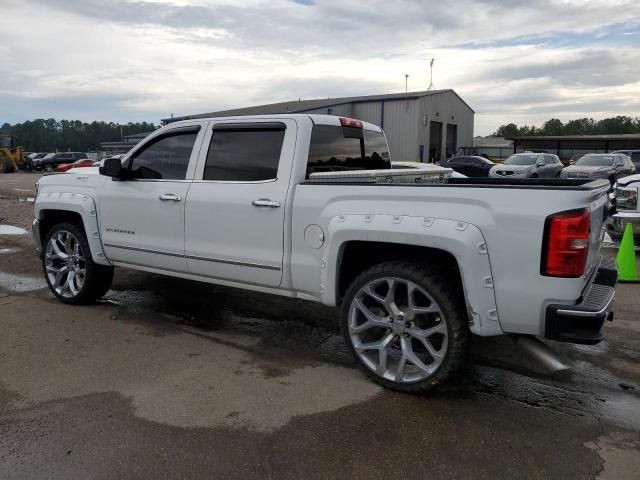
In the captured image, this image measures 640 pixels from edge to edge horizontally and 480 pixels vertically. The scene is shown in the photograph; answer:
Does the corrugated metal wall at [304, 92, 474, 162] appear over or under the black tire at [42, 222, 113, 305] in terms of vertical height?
over

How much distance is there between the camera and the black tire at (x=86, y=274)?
212 inches

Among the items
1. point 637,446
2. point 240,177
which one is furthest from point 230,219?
point 637,446

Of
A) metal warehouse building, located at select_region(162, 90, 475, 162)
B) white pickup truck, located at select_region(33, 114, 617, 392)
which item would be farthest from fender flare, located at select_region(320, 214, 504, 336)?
metal warehouse building, located at select_region(162, 90, 475, 162)

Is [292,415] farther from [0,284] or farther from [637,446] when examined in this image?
[0,284]

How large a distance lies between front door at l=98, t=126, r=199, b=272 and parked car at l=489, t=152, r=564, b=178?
22514mm

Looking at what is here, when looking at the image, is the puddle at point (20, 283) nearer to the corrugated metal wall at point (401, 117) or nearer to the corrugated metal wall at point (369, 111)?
the corrugated metal wall at point (401, 117)

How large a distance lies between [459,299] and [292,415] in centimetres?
129

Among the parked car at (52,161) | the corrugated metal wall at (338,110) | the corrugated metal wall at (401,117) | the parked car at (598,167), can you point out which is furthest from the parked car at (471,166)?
the parked car at (52,161)

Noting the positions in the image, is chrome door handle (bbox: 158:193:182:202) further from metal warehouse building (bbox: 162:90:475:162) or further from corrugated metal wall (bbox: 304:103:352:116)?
corrugated metal wall (bbox: 304:103:352:116)

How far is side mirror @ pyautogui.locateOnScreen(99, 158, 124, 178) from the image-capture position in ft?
15.9

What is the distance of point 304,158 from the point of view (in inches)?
161

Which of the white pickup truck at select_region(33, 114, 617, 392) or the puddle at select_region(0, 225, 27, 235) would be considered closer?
the white pickup truck at select_region(33, 114, 617, 392)

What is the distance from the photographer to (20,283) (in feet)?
21.7

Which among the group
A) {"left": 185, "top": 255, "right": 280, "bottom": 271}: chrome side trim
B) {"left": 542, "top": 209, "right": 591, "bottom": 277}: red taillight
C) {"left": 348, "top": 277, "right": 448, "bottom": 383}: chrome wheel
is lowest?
{"left": 348, "top": 277, "right": 448, "bottom": 383}: chrome wheel
